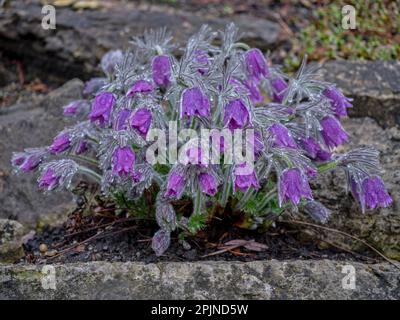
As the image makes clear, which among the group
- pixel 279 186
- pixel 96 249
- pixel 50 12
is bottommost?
pixel 96 249

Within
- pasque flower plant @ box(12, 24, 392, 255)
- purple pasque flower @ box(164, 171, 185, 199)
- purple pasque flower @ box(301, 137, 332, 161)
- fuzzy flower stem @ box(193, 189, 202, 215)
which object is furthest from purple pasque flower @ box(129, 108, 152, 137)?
purple pasque flower @ box(301, 137, 332, 161)

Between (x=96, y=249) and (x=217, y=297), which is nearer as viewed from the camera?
(x=217, y=297)

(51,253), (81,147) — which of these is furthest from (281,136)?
(51,253)

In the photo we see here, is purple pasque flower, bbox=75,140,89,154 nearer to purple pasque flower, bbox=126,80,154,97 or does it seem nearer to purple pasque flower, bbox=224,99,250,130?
purple pasque flower, bbox=126,80,154,97

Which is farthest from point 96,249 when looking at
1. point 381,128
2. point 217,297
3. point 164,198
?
point 381,128

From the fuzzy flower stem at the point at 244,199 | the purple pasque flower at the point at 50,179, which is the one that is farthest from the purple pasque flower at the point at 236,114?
the purple pasque flower at the point at 50,179
